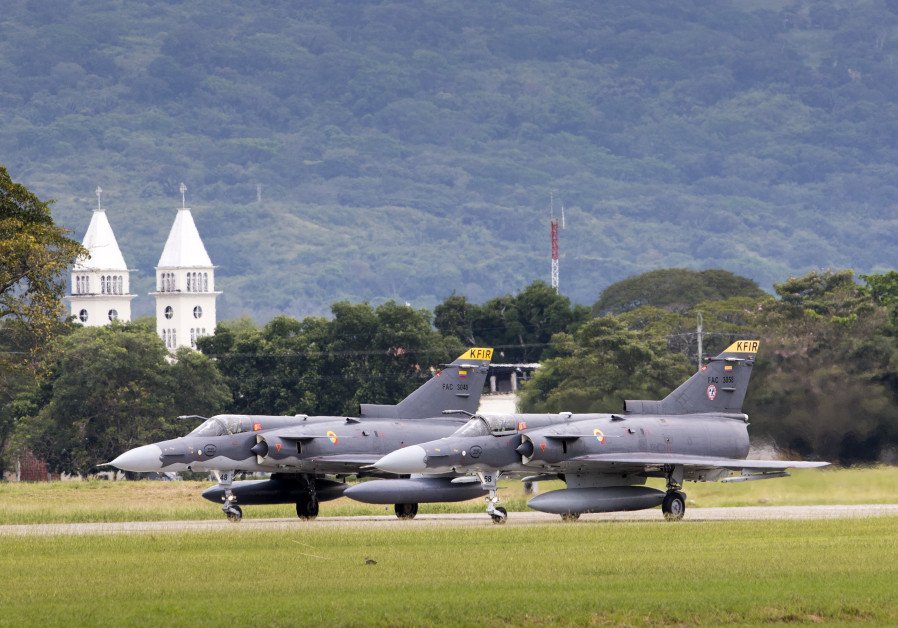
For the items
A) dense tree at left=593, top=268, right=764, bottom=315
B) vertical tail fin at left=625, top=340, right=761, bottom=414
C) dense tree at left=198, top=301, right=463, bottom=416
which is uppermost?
dense tree at left=593, top=268, right=764, bottom=315

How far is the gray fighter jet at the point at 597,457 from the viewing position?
36.0 metres

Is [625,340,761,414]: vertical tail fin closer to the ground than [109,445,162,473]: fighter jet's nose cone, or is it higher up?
Result: higher up

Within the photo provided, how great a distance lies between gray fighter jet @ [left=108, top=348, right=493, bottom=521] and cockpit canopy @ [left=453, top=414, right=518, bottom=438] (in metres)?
2.94

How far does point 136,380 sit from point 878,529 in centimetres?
6026

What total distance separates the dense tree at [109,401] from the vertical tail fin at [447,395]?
143 ft

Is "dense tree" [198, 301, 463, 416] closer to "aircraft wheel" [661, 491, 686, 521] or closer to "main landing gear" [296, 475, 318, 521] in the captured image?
"main landing gear" [296, 475, 318, 521]

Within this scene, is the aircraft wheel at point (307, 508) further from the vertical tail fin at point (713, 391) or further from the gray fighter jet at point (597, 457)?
the vertical tail fin at point (713, 391)

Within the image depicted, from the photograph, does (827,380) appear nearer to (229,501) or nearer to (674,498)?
(674,498)

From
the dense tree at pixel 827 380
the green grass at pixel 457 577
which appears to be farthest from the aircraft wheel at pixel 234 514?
the dense tree at pixel 827 380

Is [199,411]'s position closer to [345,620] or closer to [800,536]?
[800,536]

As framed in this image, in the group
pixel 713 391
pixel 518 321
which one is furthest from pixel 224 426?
pixel 518 321

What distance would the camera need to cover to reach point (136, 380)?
87188 mm

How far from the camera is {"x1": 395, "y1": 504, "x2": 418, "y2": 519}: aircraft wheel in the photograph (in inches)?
1519

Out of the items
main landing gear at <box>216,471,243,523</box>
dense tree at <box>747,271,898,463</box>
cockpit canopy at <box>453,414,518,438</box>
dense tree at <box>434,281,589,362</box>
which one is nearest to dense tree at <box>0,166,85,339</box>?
main landing gear at <box>216,471,243,523</box>
